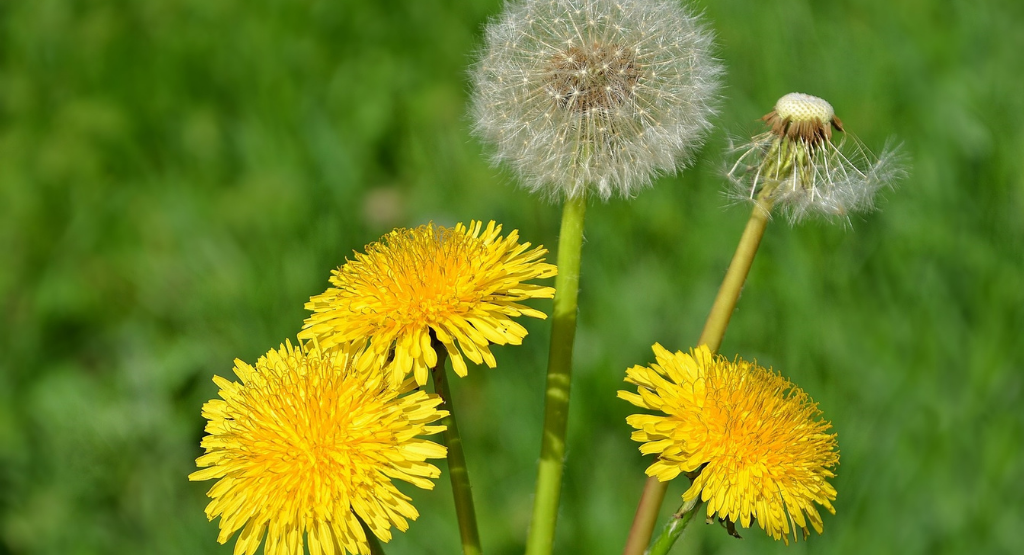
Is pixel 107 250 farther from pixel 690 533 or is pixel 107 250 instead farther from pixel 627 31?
pixel 627 31

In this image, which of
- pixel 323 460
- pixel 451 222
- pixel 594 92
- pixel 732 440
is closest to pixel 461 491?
pixel 323 460

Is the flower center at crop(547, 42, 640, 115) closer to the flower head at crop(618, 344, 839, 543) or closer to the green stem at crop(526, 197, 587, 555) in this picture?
the green stem at crop(526, 197, 587, 555)

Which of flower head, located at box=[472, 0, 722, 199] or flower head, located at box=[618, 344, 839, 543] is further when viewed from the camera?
flower head, located at box=[472, 0, 722, 199]

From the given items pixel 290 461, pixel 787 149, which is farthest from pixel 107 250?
pixel 787 149

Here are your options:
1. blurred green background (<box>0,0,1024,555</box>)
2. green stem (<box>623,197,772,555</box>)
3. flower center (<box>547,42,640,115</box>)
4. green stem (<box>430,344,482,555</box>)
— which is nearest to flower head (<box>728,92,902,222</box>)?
green stem (<box>623,197,772,555</box>)

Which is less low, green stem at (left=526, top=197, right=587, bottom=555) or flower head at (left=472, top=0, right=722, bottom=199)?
flower head at (left=472, top=0, right=722, bottom=199)

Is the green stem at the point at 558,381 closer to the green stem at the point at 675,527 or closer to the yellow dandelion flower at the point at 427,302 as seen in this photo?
the yellow dandelion flower at the point at 427,302

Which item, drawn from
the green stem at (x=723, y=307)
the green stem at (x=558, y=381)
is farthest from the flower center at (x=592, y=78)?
the green stem at (x=723, y=307)
